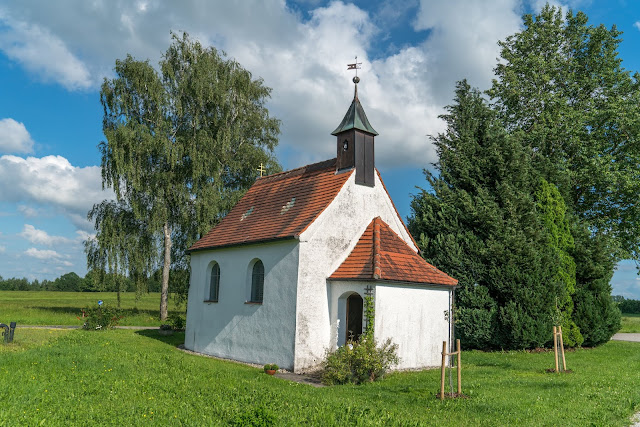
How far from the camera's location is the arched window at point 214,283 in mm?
19197

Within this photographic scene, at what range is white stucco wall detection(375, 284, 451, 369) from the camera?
14062 mm

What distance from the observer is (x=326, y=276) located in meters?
15.2

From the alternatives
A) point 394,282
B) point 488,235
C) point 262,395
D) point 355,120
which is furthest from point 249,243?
point 488,235

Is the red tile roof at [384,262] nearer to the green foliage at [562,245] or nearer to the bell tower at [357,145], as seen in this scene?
the bell tower at [357,145]

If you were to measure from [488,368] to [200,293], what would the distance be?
11701mm

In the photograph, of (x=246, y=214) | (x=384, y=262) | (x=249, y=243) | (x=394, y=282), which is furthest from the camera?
(x=246, y=214)

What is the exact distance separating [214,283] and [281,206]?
4631 millimetres

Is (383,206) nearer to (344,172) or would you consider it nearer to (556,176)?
(344,172)

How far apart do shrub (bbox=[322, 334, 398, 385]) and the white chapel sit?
4.75ft

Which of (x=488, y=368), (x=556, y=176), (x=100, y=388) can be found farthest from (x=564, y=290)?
(x=100, y=388)

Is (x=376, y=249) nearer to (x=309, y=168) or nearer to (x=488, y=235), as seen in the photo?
(x=309, y=168)

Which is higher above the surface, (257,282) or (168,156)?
(168,156)

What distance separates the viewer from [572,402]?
9.52 metres

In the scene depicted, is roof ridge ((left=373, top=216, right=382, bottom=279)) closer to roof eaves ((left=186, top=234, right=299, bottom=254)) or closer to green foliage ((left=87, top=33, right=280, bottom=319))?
roof eaves ((left=186, top=234, right=299, bottom=254))
